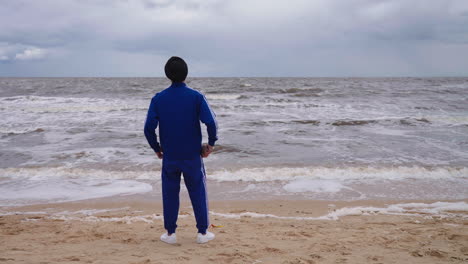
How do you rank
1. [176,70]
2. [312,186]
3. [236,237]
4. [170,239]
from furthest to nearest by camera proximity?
[312,186]
[236,237]
[170,239]
[176,70]

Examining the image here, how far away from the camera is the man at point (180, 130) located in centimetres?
335

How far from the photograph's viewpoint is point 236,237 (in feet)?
12.9

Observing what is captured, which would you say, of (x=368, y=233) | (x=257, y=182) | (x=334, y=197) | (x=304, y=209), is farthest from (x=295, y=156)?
(x=368, y=233)

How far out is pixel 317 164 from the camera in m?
8.02

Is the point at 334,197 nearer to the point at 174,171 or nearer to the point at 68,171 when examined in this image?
the point at 174,171

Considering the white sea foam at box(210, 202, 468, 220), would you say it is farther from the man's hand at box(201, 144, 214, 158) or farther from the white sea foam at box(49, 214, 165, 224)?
the man's hand at box(201, 144, 214, 158)

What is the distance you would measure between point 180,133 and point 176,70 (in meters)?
0.58

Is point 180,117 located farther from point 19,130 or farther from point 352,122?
point 352,122

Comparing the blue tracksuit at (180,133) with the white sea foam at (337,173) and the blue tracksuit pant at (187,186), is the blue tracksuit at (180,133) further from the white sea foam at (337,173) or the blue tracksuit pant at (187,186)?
the white sea foam at (337,173)

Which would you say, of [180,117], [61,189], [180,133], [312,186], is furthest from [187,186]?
[61,189]

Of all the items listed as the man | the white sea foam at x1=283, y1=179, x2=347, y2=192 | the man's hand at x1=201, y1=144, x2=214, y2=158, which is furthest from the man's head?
the white sea foam at x1=283, y1=179, x2=347, y2=192

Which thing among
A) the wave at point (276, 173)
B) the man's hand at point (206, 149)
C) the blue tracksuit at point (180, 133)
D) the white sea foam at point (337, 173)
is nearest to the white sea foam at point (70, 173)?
the wave at point (276, 173)

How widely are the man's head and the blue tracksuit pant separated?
0.78 metres

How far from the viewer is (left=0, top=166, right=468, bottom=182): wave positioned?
7.06m
